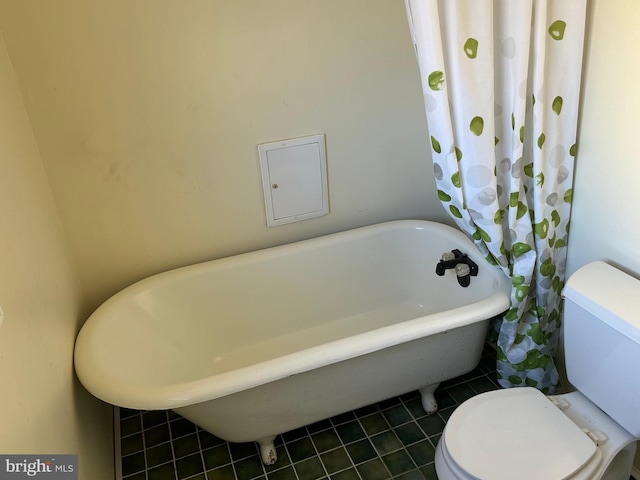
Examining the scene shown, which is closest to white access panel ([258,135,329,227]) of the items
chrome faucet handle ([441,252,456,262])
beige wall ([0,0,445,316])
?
beige wall ([0,0,445,316])

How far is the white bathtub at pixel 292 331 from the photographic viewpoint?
151 centimetres

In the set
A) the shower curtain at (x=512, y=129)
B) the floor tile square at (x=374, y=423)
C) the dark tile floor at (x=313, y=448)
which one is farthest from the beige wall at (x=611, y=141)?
the floor tile square at (x=374, y=423)

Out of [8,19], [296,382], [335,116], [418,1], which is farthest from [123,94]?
[296,382]

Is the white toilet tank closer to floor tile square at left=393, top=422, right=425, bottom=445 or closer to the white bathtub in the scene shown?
the white bathtub

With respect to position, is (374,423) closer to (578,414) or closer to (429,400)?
(429,400)

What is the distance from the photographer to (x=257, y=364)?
4.82ft

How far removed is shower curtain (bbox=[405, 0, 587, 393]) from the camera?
54.6 inches

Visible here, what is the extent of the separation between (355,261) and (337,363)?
0.64 meters

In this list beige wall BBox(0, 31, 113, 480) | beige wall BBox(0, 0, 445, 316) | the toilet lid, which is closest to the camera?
beige wall BBox(0, 31, 113, 480)

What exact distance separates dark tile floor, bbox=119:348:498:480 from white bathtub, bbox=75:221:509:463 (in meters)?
0.08

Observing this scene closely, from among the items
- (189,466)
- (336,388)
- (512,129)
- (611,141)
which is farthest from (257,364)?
(611,141)

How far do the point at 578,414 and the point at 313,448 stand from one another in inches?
34.7

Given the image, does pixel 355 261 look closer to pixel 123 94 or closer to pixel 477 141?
pixel 477 141

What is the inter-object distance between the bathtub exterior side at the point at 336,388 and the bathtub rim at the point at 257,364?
0.33ft
